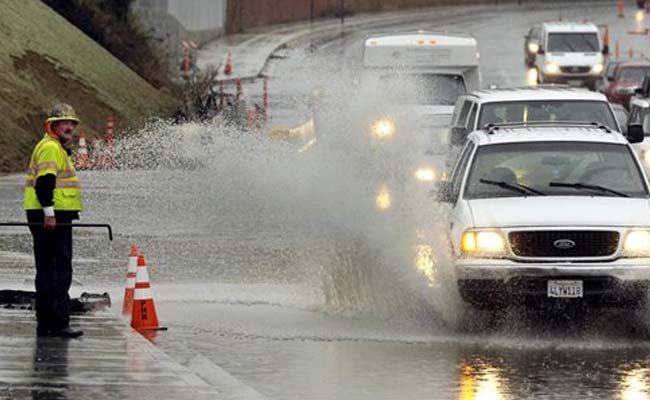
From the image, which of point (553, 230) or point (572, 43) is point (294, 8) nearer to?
point (572, 43)

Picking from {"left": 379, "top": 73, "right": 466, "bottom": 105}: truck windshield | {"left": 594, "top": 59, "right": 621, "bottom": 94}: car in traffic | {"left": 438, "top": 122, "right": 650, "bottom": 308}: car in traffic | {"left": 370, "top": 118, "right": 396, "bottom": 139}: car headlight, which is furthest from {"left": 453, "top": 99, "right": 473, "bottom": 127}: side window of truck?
{"left": 594, "top": 59, "right": 621, "bottom": 94}: car in traffic

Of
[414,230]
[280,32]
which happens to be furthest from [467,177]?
[280,32]

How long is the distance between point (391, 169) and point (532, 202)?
403 centimetres

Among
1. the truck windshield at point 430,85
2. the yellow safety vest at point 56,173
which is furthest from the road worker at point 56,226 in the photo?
the truck windshield at point 430,85

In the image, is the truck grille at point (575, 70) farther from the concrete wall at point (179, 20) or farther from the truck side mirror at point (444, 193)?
the truck side mirror at point (444, 193)

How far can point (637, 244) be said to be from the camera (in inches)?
589

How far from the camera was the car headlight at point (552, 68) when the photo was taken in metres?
58.2

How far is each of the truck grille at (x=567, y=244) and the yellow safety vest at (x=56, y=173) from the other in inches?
135

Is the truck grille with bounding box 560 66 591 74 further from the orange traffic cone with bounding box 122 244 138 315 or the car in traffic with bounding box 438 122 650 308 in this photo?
the orange traffic cone with bounding box 122 244 138 315

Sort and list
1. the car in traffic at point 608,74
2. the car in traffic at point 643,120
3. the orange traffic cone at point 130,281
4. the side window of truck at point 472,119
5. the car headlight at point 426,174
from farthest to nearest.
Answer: the car in traffic at point 608,74
the car in traffic at point 643,120
the side window of truck at point 472,119
the car headlight at point 426,174
the orange traffic cone at point 130,281

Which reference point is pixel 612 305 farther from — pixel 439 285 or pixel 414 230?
pixel 414 230

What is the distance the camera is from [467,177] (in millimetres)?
16312

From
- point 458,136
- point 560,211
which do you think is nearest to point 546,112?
point 458,136

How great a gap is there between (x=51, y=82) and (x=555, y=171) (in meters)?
23.6
